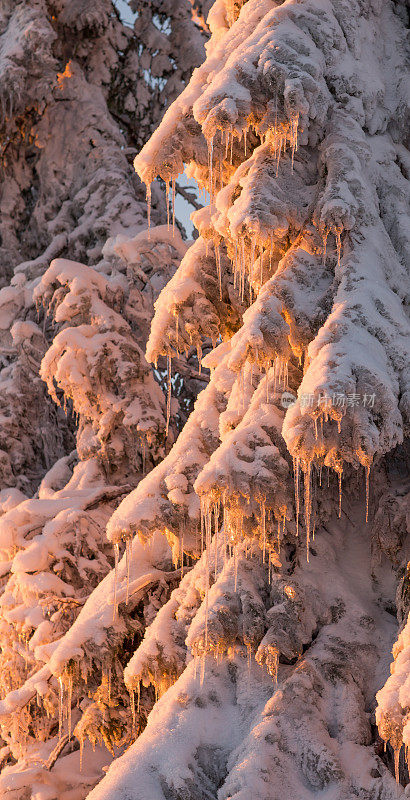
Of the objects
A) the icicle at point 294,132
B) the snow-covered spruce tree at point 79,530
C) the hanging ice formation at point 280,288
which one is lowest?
the snow-covered spruce tree at point 79,530

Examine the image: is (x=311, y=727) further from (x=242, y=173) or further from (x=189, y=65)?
(x=189, y=65)

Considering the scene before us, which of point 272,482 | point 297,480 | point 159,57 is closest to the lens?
point 297,480

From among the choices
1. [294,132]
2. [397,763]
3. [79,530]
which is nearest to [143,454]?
[79,530]

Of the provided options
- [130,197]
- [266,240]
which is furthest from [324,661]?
[130,197]

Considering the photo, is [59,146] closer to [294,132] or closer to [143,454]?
[143,454]

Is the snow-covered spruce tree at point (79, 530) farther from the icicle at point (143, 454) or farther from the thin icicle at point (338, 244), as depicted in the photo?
the thin icicle at point (338, 244)

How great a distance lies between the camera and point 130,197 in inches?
562

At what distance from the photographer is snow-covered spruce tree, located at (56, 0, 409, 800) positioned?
231 inches

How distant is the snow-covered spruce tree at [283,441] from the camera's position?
5.86 metres

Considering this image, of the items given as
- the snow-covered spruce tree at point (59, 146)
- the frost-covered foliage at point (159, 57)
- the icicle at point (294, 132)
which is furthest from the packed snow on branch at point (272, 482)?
the frost-covered foliage at point (159, 57)

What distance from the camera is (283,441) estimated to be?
6.38 m

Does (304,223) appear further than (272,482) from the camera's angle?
Yes

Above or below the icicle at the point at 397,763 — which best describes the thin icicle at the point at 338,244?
above

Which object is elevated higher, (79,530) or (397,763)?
(397,763)
